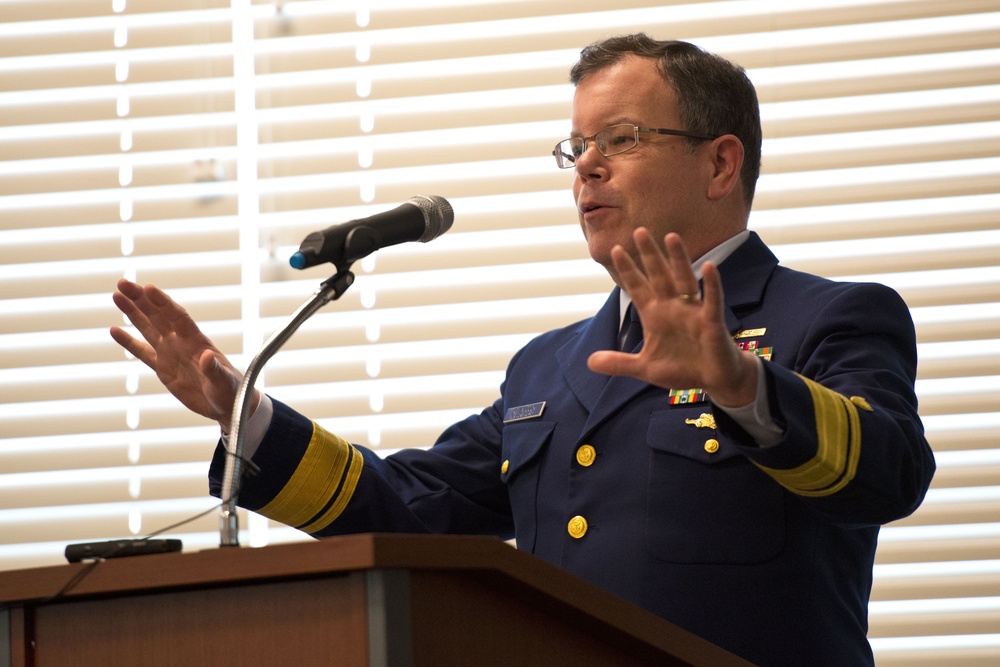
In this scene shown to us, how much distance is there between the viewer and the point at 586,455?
6.30ft

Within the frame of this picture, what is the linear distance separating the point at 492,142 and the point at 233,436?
1493 millimetres

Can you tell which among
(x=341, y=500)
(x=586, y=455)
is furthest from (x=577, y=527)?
(x=341, y=500)

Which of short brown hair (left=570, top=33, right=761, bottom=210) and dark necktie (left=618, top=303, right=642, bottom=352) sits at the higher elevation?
short brown hair (left=570, top=33, right=761, bottom=210)

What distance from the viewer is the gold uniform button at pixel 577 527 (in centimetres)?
185

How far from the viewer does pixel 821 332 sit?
5.90 ft

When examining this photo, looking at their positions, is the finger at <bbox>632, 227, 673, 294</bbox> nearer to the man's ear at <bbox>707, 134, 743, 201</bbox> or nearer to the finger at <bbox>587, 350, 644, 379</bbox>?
the finger at <bbox>587, 350, 644, 379</bbox>

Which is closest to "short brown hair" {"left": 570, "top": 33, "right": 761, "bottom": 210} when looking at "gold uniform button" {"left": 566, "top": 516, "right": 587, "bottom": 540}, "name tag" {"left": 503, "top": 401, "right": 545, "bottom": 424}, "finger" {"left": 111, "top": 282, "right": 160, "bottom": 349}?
"name tag" {"left": 503, "top": 401, "right": 545, "bottom": 424}

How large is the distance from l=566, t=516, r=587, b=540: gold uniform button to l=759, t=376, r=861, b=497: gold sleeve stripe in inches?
16.3

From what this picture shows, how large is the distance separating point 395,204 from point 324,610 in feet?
5.50

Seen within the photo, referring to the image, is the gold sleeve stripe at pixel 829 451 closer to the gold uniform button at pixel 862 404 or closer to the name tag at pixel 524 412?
the gold uniform button at pixel 862 404

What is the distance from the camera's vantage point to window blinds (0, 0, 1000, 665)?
2498 millimetres

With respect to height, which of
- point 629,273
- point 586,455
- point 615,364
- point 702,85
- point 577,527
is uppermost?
point 702,85

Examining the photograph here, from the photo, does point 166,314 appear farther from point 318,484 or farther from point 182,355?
point 318,484

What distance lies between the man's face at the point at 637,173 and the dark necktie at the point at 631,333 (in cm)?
9
